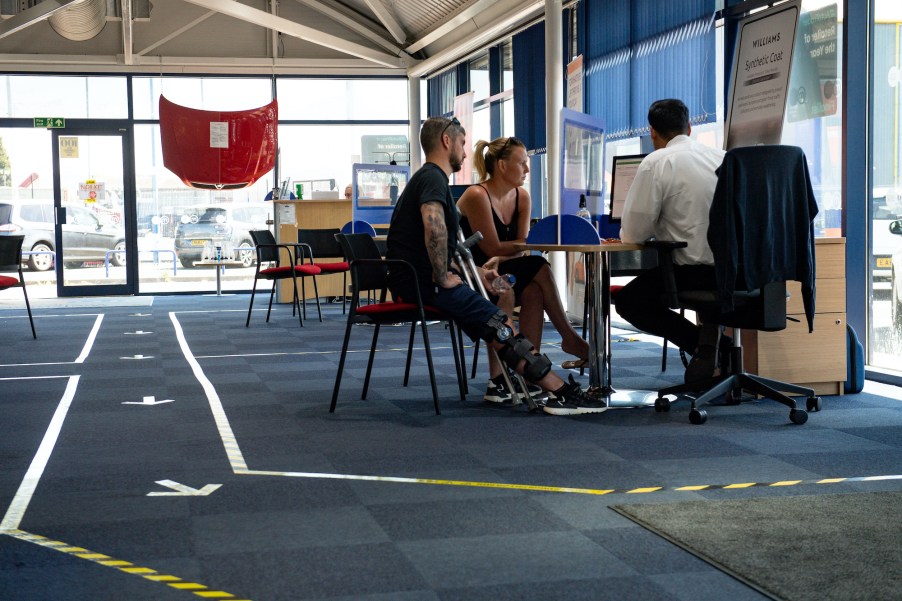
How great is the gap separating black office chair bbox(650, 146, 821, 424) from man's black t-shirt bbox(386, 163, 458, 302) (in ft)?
2.68

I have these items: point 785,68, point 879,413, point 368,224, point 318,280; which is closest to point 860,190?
point 785,68

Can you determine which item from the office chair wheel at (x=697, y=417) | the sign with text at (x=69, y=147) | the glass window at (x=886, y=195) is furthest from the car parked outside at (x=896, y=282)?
the sign with text at (x=69, y=147)

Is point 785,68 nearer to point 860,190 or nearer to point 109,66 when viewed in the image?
point 860,190

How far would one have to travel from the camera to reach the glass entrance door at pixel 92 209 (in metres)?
12.4

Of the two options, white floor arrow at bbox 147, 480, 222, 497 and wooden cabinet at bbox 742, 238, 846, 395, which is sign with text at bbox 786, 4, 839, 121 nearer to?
wooden cabinet at bbox 742, 238, 846, 395

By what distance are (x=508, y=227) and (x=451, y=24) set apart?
6159 millimetres

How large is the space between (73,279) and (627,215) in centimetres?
977

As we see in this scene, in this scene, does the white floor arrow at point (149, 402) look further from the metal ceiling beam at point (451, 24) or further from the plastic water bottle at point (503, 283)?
the metal ceiling beam at point (451, 24)

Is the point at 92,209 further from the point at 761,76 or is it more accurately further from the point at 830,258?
the point at 830,258

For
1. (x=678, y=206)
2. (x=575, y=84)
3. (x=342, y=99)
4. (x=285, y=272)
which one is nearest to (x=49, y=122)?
(x=342, y=99)

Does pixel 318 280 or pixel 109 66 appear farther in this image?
pixel 109 66

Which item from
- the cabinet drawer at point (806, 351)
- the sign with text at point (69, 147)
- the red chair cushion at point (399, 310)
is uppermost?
the sign with text at point (69, 147)

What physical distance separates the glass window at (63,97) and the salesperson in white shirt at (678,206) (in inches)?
376

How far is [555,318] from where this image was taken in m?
4.82
